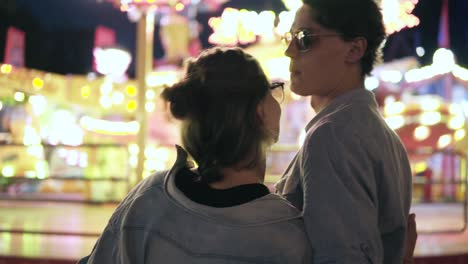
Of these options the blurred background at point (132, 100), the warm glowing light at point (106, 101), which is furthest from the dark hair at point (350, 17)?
the warm glowing light at point (106, 101)

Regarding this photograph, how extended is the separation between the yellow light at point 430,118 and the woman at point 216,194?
9587mm

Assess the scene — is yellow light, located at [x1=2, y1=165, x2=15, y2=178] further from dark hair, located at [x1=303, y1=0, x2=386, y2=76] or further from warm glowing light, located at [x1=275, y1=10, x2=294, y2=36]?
dark hair, located at [x1=303, y1=0, x2=386, y2=76]

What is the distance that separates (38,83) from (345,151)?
9045 millimetres

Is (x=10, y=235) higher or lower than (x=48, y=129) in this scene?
lower

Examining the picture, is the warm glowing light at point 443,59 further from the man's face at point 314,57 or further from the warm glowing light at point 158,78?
the man's face at point 314,57

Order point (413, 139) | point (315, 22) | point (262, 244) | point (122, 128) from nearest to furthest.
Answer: point (262, 244), point (315, 22), point (122, 128), point (413, 139)

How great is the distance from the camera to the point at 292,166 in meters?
1.32

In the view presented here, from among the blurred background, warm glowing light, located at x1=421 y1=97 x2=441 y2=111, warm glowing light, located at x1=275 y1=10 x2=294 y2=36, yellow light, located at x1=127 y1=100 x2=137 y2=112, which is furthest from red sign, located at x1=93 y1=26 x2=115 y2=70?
warm glowing light, located at x1=421 y1=97 x2=441 y2=111

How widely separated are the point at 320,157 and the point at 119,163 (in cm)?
797

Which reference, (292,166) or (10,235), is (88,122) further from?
(292,166)

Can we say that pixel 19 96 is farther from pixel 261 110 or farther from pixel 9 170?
pixel 261 110

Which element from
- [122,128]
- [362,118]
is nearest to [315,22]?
[362,118]

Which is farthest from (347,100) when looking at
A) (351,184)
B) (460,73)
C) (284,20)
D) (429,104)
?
(460,73)

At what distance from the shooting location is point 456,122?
10.5 metres
